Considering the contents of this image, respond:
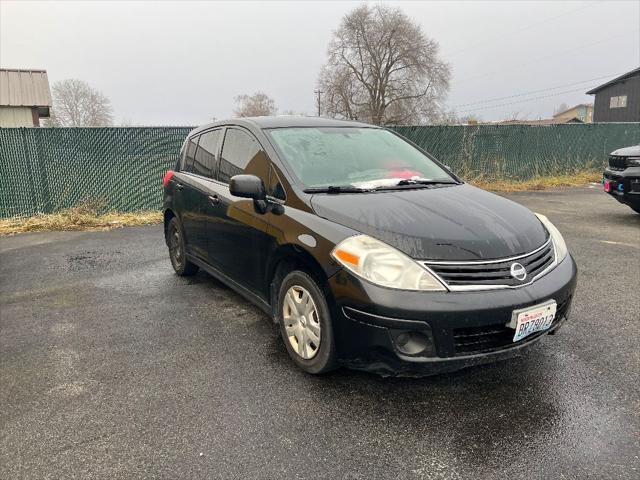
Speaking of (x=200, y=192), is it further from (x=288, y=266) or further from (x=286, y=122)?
(x=288, y=266)

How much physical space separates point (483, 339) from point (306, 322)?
103cm

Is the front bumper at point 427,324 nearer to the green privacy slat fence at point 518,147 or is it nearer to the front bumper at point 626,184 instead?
the front bumper at point 626,184

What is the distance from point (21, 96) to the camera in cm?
1964

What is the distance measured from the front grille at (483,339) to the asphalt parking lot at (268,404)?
39 centimetres

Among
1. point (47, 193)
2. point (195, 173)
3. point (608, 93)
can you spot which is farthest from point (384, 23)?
point (195, 173)

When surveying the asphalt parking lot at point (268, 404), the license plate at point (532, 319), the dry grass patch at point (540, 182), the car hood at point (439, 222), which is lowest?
the asphalt parking lot at point (268, 404)

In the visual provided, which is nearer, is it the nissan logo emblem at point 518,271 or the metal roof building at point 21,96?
the nissan logo emblem at point 518,271

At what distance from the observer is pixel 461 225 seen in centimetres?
272

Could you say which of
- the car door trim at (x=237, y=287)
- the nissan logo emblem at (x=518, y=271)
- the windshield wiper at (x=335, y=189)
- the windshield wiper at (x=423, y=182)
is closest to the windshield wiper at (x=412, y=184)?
the windshield wiper at (x=423, y=182)

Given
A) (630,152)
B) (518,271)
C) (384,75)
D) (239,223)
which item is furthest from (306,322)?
(384,75)

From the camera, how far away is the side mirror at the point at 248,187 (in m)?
3.15

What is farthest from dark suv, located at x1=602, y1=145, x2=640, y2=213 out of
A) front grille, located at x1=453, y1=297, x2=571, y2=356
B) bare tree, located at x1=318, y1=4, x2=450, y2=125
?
bare tree, located at x1=318, y1=4, x2=450, y2=125

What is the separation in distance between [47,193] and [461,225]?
8.82m

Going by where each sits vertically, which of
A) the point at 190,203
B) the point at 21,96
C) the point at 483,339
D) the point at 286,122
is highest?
the point at 21,96
